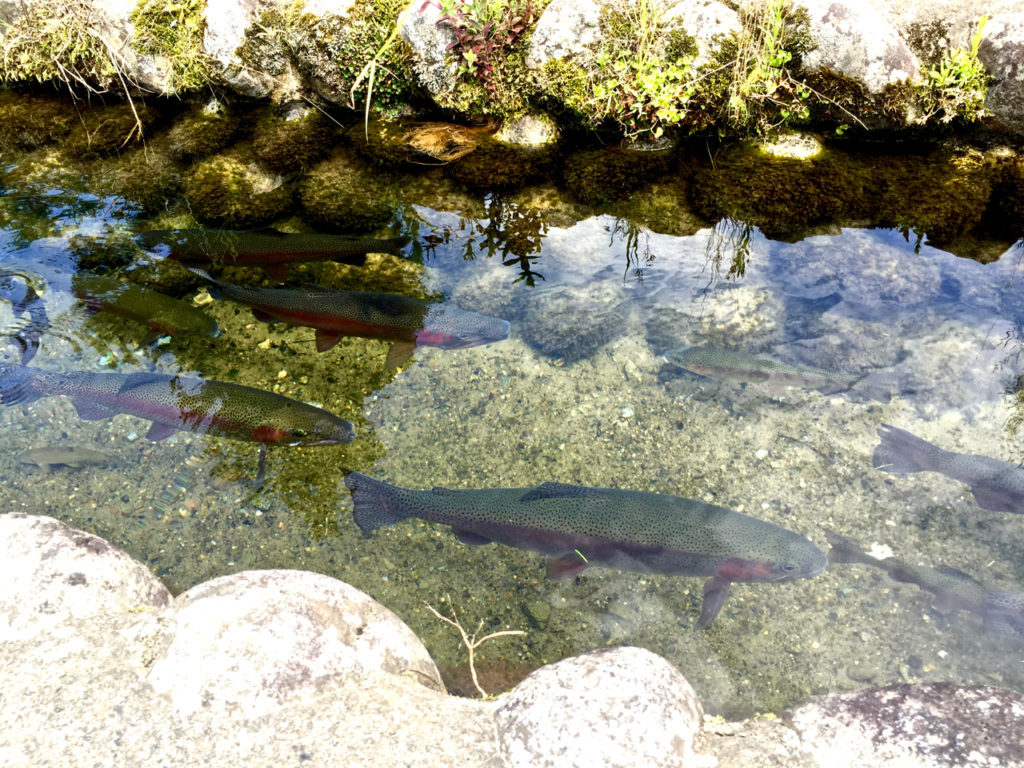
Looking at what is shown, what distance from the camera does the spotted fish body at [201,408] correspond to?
405 centimetres

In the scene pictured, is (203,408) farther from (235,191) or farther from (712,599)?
(712,599)

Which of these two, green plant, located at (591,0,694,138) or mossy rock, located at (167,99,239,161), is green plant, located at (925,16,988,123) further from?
mossy rock, located at (167,99,239,161)

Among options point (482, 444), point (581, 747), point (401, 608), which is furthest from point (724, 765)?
point (482, 444)

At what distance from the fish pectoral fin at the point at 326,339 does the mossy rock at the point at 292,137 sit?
2571mm

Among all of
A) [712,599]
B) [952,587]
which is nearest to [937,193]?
[952,587]

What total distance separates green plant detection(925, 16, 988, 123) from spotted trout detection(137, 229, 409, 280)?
484cm

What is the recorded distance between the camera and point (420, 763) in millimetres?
2205

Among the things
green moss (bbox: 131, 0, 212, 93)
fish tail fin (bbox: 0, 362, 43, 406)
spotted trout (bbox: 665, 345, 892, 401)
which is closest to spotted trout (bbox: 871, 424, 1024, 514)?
spotted trout (bbox: 665, 345, 892, 401)

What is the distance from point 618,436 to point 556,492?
30.7 inches

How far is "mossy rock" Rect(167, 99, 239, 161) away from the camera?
669cm

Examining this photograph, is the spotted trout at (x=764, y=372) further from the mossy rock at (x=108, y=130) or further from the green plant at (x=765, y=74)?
the mossy rock at (x=108, y=130)

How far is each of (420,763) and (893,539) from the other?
2.78 meters

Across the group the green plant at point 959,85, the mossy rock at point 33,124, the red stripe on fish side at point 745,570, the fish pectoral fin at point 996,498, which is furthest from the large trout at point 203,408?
the green plant at point 959,85

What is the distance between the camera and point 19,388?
4.38 meters
